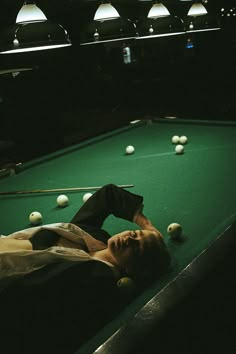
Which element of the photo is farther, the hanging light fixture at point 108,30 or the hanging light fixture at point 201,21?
the hanging light fixture at point 201,21

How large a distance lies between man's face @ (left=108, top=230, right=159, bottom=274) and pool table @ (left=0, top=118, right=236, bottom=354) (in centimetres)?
15

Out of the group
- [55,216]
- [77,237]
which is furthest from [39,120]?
[77,237]

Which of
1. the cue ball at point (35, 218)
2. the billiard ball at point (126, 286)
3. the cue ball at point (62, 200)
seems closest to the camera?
the billiard ball at point (126, 286)

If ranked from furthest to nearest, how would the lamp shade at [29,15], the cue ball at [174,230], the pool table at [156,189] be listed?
Answer: 1. the lamp shade at [29,15]
2. the cue ball at [174,230]
3. the pool table at [156,189]

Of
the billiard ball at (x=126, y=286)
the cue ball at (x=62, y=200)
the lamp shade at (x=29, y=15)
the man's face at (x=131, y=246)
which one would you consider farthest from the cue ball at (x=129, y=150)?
the billiard ball at (x=126, y=286)

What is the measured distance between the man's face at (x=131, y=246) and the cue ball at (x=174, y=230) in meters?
0.16

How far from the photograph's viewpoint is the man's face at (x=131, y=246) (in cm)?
195

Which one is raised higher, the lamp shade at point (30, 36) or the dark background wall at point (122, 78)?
the lamp shade at point (30, 36)

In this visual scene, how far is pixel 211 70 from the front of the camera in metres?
11.1

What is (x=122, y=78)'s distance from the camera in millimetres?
12117

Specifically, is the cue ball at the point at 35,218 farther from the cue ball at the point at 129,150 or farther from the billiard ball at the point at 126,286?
the cue ball at the point at 129,150

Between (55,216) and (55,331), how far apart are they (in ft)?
3.72

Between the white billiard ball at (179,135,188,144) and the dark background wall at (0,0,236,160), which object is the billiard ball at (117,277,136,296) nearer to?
the white billiard ball at (179,135,188,144)

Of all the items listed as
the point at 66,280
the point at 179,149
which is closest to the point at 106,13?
the point at 179,149
